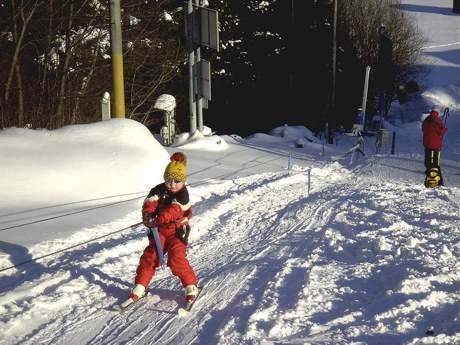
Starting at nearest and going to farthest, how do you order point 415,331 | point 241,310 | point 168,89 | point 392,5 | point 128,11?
point 415,331 < point 241,310 < point 128,11 < point 168,89 < point 392,5

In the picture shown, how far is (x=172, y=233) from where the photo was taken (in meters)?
5.40

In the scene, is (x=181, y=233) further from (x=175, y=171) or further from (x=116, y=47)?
(x=116, y=47)

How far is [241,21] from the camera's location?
106 feet

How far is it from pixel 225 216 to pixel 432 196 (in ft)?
13.4

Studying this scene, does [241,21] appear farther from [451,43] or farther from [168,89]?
[451,43]

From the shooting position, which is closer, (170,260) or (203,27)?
(170,260)

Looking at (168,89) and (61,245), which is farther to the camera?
(168,89)

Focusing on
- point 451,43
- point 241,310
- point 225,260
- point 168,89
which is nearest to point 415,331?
point 241,310

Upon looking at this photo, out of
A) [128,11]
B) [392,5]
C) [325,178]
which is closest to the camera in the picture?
[325,178]

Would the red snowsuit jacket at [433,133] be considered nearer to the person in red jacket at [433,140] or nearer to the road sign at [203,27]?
the person in red jacket at [433,140]

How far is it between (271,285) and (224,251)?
1.60 meters

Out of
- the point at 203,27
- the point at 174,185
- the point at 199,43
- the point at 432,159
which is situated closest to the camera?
the point at 174,185

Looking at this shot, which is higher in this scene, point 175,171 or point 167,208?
point 175,171

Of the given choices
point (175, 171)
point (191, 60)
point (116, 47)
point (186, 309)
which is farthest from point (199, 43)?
point (186, 309)
